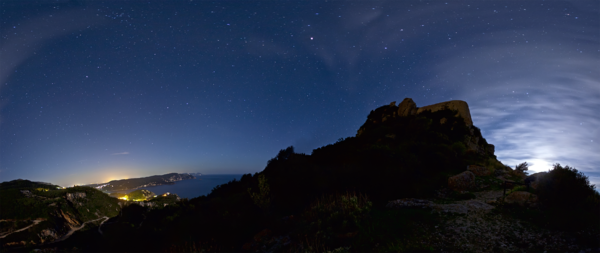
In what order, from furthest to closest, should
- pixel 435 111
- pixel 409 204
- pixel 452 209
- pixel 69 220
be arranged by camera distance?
pixel 435 111 < pixel 69 220 < pixel 409 204 < pixel 452 209

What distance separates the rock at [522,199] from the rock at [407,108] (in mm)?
40399

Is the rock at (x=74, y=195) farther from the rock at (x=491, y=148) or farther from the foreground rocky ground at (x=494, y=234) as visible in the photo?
the rock at (x=491, y=148)

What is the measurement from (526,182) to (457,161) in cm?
856

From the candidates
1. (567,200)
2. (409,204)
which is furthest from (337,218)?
(567,200)

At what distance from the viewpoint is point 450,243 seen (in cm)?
603

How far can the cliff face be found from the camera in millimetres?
35362

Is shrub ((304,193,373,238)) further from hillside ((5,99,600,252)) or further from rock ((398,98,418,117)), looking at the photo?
rock ((398,98,418,117))

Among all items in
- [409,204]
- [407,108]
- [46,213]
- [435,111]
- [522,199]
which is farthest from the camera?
[407,108]

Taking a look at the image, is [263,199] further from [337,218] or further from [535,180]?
[535,180]

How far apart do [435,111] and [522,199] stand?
134 ft

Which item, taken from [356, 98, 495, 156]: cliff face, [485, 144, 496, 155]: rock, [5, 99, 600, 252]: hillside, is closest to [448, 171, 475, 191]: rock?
[5, 99, 600, 252]: hillside

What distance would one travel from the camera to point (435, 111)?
44406 mm

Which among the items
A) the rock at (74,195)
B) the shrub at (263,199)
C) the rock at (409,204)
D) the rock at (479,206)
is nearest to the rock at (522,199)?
the rock at (479,206)

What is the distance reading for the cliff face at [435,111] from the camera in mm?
35362
